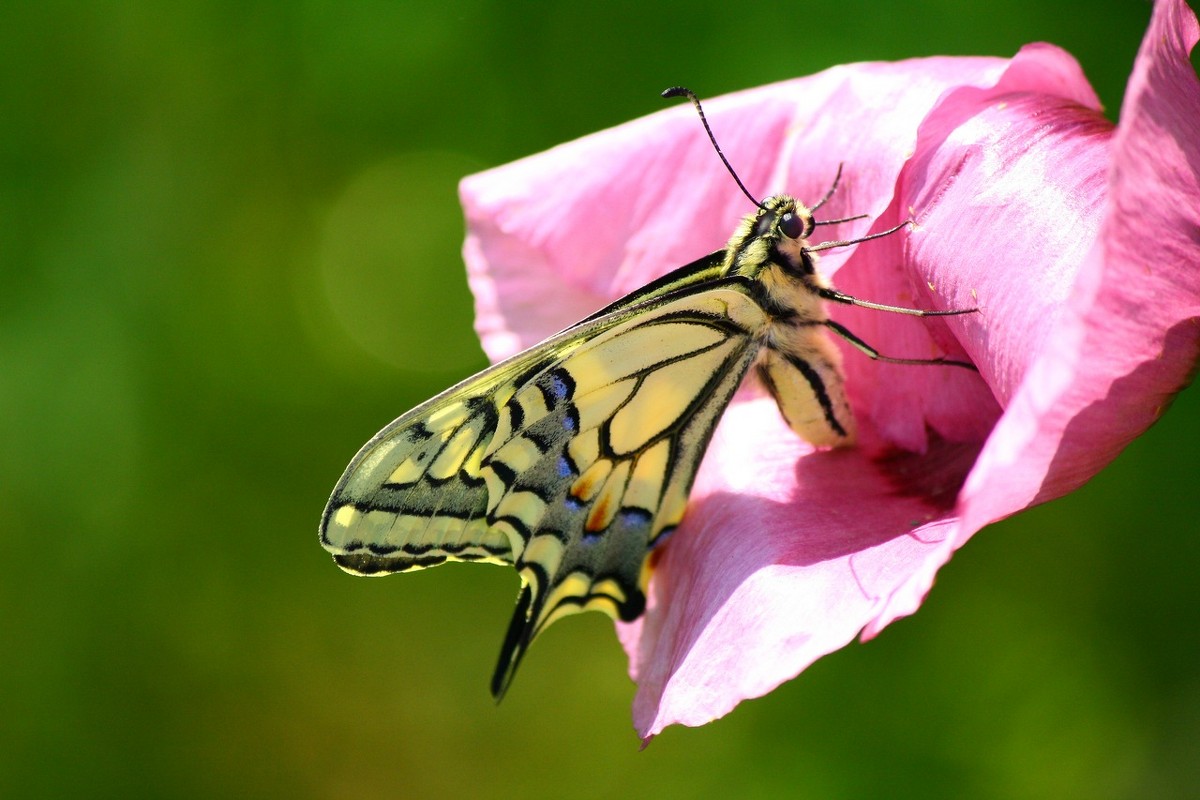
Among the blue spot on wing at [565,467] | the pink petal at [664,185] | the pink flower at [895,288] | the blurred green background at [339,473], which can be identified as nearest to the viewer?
the pink flower at [895,288]

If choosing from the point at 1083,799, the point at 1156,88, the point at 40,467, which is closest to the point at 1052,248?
the point at 1156,88

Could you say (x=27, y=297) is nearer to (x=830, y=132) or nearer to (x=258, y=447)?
(x=258, y=447)

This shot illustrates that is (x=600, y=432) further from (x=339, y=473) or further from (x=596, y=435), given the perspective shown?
(x=339, y=473)

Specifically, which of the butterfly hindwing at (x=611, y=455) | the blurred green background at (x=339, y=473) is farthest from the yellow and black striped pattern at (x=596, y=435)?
the blurred green background at (x=339, y=473)

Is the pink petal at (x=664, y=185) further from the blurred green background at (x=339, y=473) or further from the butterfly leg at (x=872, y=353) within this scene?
the blurred green background at (x=339, y=473)

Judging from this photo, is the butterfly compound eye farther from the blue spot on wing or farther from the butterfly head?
the blue spot on wing

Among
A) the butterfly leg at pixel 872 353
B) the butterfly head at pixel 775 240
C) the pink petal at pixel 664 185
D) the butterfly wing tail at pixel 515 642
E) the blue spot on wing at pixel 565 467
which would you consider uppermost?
the pink petal at pixel 664 185
